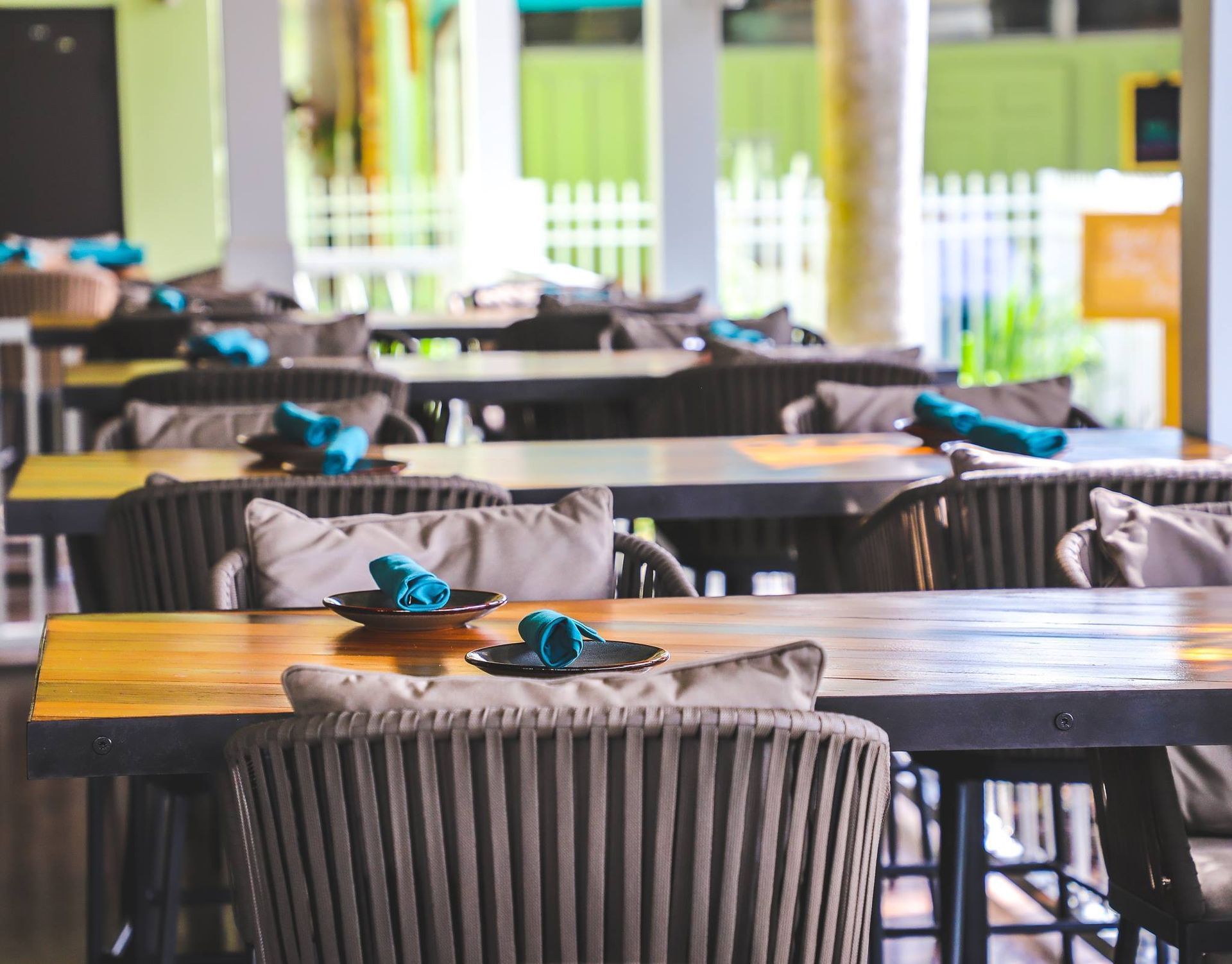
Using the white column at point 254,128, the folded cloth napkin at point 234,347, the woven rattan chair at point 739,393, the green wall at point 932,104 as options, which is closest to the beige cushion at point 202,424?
the woven rattan chair at point 739,393

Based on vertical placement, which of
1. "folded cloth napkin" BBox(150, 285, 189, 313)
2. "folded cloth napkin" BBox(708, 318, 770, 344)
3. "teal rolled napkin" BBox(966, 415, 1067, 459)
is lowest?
"teal rolled napkin" BBox(966, 415, 1067, 459)

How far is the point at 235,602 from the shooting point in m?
2.13

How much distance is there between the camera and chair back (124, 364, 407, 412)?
396 centimetres

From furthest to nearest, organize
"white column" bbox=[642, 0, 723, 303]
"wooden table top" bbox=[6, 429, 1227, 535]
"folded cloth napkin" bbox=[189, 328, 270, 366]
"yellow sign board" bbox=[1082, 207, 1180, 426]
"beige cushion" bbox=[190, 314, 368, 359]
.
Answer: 1. "white column" bbox=[642, 0, 723, 303]
2. "yellow sign board" bbox=[1082, 207, 1180, 426]
3. "beige cushion" bbox=[190, 314, 368, 359]
4. "folded cloth napkin" bbox=[189, 328, 270, 366]
5. "wooden table top" bbox=[6, 429, 1227, 535]

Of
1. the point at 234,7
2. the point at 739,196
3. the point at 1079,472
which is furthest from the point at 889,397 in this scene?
the point at 739,196

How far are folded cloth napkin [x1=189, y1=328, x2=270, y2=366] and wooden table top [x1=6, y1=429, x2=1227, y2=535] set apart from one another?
103 cm

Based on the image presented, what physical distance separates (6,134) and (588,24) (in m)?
8.21

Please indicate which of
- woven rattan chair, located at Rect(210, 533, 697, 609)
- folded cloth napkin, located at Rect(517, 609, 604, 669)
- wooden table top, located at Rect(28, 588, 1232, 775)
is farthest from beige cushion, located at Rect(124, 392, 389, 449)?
folded cloth napkin, located at Rect(517, 609, 604, 669)

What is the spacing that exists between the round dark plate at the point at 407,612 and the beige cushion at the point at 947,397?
168cm

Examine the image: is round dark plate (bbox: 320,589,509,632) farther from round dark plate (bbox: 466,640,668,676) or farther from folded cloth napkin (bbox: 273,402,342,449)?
folded cloth napkin (bbox: 273,402,342,449)

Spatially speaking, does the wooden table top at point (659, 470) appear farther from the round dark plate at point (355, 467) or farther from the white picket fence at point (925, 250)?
the white picket fence at point (925, 250)

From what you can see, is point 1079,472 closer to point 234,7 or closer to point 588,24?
point 234,7

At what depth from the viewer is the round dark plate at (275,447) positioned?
2973 mm

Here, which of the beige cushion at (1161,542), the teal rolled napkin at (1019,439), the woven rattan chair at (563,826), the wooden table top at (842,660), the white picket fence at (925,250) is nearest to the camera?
the woven rattan chair at (563,826)
